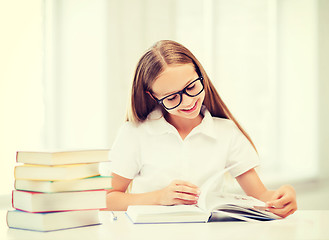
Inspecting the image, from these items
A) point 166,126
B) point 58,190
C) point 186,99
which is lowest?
point 58,190

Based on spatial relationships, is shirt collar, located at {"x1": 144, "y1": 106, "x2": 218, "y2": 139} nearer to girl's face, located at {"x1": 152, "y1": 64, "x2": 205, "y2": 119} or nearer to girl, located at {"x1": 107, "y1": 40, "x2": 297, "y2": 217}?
girl, located at {"x1": 107, "y1": 40, "x2": 297, "y2": 217}

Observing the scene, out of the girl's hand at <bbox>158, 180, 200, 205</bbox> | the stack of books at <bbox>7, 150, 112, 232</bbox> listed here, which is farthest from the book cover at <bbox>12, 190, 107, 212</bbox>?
the girl's hand at <bbox>158, 180, 200, 205</bbox>

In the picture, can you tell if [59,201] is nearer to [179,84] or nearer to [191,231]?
[191,231]

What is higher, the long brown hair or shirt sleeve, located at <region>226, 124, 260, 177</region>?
the long brown hair

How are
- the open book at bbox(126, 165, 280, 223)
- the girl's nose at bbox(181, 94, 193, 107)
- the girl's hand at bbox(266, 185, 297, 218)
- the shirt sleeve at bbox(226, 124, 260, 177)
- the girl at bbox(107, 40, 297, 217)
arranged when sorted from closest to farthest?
1. the open book at bbox(126, 165, 280, 223)
2. the girl's hand at bbox(266, 185, 297, 218)
3. the girl's nose at bbox(181, 94, 193, 107)
4. the girl at bbox(107, 40, 297, 217)
5. the shirt sleeve at bbox(226, 124, 260, 177)

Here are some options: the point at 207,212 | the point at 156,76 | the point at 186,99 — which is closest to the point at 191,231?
the point at 207,212

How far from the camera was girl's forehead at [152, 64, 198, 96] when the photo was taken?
1578 mm

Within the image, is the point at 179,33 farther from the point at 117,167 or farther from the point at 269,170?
the point at 117,167

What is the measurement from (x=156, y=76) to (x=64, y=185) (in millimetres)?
598

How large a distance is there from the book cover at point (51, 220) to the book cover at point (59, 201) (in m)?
0.02

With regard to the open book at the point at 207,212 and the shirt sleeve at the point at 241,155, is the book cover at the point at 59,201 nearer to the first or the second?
the open book at the point at 207,212

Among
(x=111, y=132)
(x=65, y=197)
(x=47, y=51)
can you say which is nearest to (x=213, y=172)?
(x=65, y=197)

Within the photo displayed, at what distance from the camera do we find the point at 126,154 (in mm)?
1772

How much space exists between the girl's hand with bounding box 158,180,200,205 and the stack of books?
0.28 metres
